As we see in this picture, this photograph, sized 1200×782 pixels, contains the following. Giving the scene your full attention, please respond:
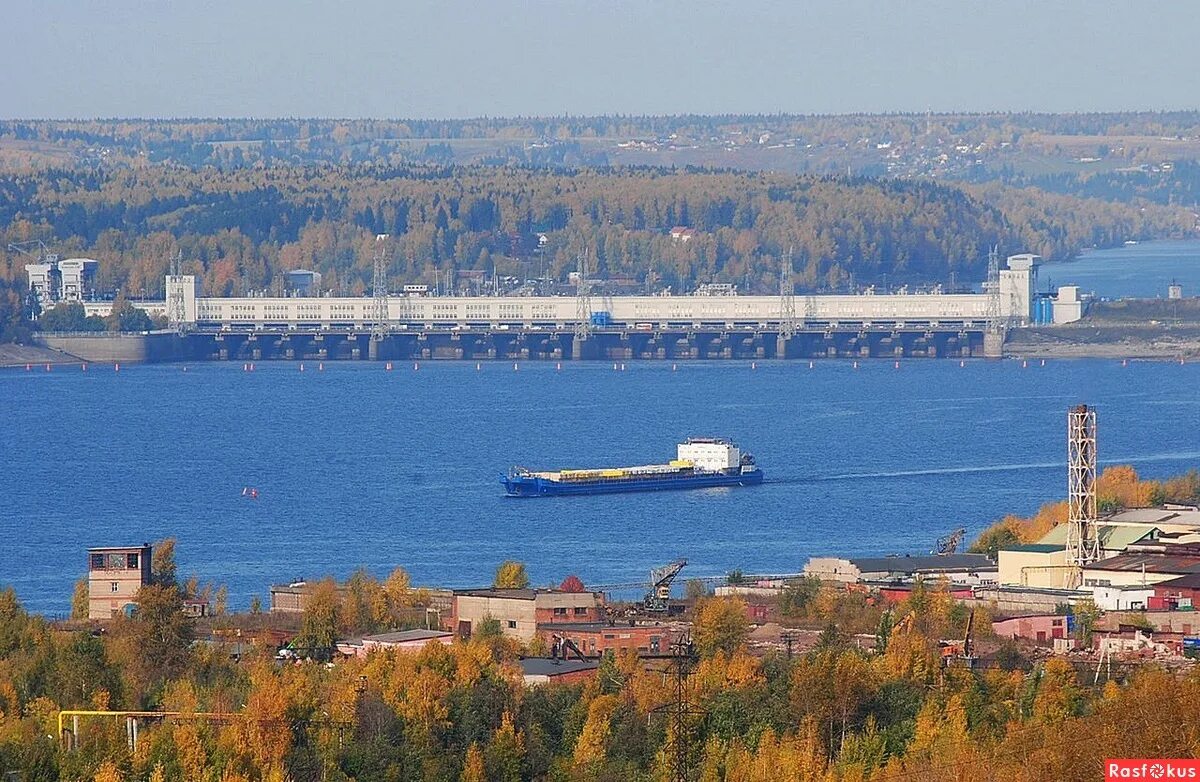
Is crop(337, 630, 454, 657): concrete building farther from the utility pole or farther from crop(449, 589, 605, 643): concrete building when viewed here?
the utility pole

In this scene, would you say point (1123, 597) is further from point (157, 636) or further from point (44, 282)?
point (44, 282)

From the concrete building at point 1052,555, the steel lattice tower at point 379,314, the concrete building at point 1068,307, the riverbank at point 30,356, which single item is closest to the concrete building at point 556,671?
the concrete building at point 1052,555

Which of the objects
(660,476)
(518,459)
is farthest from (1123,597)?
(518,459)

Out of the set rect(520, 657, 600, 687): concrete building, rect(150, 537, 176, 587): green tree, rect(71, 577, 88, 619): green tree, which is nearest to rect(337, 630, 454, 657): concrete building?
rect(520, 657, 600, 687): concrete building

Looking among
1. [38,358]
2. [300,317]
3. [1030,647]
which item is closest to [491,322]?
[300,317]

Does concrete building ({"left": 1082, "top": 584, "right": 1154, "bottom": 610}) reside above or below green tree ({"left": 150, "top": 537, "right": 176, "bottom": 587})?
below
